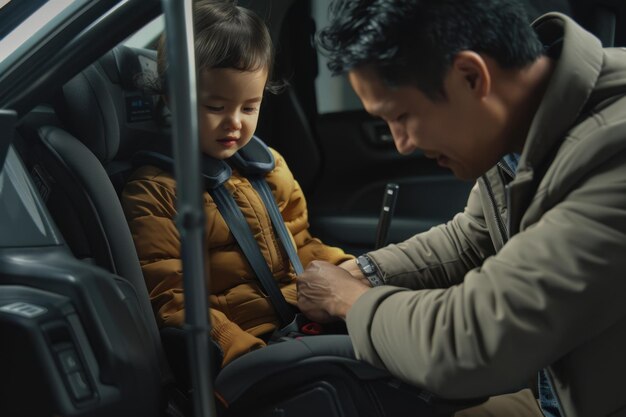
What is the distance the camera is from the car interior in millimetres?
1172

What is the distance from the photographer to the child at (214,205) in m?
1.42

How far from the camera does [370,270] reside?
1501 millimetres

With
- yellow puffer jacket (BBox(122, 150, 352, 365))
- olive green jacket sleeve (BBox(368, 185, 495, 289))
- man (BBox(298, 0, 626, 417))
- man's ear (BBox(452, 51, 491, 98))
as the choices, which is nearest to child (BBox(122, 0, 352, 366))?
yellow puffer jacket (BBox(122, 150, 352, 365))

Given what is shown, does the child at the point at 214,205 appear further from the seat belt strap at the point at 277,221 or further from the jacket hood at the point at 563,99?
the jacket hood at the point at 563,99

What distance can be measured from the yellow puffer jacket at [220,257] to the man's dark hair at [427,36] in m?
0.58

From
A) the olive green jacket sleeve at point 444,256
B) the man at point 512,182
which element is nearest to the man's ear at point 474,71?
the man at point 512,182

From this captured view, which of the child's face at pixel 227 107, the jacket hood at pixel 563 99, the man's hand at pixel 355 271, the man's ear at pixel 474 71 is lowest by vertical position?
the man's hand at pixel 355 271

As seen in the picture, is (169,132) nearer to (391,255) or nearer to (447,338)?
(391,255)

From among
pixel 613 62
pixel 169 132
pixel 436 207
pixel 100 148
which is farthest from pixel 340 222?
pixel 613 62

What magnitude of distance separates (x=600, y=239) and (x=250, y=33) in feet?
2.74

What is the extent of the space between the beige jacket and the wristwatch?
14.8 inches

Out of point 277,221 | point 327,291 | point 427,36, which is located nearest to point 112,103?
point 277,221

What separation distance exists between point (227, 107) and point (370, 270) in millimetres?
429

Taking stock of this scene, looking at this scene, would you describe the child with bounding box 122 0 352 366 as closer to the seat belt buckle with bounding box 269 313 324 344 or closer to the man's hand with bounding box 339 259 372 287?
the seat belt buckle with bounding box 269 313 324 344
